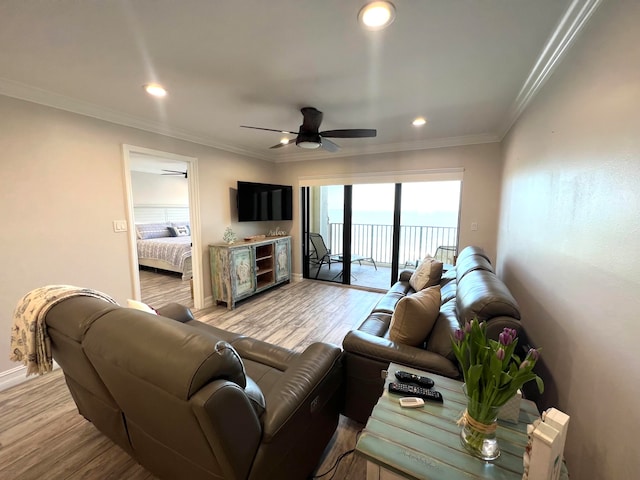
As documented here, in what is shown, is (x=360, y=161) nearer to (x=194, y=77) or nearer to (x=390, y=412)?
(x=194, y=77)

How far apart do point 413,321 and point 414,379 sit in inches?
14.4

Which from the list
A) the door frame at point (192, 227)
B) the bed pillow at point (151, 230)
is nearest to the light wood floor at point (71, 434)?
the door frame at point (192, 227)

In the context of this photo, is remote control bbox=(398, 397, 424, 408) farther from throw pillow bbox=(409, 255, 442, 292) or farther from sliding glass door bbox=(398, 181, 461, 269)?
sliding glass door bbox=(398, 181, 461, 269)

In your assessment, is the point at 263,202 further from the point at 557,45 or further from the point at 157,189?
the point at 157,189

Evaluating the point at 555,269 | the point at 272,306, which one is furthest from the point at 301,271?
the point at 555,269

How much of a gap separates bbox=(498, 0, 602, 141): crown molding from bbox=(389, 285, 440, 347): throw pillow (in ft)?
5.19

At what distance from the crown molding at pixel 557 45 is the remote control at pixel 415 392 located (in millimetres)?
1826

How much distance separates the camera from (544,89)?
5.73ft

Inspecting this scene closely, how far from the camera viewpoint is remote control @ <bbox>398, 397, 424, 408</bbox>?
1061 millimetres

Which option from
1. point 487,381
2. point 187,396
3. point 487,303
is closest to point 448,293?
point 487,303

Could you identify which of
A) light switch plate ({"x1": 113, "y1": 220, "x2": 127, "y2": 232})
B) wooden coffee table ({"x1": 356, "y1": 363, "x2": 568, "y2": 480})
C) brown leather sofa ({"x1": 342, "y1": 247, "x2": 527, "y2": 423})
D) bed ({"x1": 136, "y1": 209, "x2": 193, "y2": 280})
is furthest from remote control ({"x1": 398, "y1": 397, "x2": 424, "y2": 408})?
bed ({"x1": 136, "y1": 209, "x2": 193, "y2": 280})

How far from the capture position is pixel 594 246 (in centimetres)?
106

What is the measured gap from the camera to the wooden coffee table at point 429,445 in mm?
826

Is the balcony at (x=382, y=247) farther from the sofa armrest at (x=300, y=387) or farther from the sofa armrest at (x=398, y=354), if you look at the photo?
the sofa armrest at (x=300, y=387)
